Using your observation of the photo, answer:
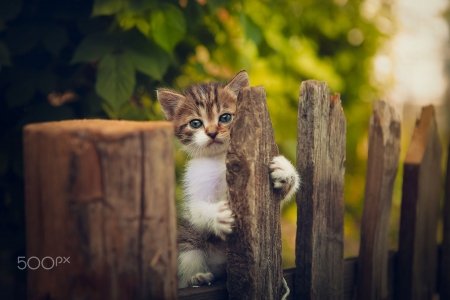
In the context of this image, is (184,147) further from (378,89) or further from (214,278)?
(378,89)

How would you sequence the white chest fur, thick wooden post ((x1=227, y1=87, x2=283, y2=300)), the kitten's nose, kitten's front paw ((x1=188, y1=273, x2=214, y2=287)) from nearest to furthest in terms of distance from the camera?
1. thick wooden post ((x1=227, y1=87, x2=283, y2=300))
2. kitten's front paw ((x1=188, y1=273, x2=214, y2=287))
3. the white chest fur
4. the kitten's nose

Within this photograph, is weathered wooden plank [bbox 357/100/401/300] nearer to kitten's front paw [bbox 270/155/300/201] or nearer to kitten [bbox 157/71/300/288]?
kitten [bbox 157/71/300/288]

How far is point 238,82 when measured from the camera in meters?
2.09

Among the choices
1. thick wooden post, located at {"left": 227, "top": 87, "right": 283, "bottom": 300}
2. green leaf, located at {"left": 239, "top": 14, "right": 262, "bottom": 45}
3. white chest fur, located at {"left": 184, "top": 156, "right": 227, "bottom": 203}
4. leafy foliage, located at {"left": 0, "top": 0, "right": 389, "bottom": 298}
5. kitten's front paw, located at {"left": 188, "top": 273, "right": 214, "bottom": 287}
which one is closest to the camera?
thick wooden post, located at {"left": 227, "top": 87, "right": 283, "bottom": 300}

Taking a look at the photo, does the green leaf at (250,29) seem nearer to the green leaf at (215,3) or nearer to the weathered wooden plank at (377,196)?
the green leaf at (215,3)

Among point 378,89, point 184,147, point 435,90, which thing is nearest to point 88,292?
point 184,147

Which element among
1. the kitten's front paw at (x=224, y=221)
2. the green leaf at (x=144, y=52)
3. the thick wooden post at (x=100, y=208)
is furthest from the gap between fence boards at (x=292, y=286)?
the green leaf at (x=144, y=52)

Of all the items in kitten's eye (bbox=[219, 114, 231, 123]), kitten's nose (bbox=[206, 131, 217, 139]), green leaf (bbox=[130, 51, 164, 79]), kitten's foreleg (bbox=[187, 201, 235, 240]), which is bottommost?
kitten's foreleg (bbox=[187, 201, 235, 240])

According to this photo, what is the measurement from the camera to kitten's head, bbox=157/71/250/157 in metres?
2.06

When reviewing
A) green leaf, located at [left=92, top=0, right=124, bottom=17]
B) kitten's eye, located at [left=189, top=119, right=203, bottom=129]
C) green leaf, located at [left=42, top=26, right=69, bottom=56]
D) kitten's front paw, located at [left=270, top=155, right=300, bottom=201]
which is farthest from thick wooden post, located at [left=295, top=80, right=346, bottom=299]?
green leaf, located at [left=42, top=26, right=69, bottom=56]

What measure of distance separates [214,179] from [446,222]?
51.8 inches

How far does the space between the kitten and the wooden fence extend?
0.23 ft

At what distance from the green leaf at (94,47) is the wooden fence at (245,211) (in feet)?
3.21

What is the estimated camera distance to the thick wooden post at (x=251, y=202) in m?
1.49
